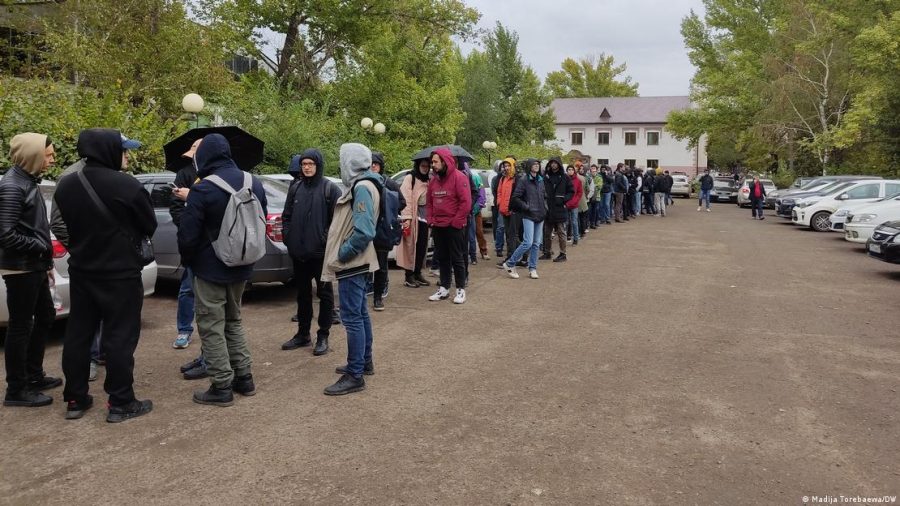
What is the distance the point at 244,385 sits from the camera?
16.9ft

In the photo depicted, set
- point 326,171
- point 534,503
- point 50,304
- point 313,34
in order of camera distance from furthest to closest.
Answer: point 313,34 → point 326,171 → point 50,304 → point 534,503

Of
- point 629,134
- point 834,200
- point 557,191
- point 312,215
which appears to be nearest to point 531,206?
point 557,191

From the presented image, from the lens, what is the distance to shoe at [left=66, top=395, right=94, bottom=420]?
183 inches

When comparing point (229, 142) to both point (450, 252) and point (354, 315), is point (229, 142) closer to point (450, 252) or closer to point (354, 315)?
point (354, 315)

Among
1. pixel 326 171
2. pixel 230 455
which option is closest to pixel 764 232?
pixel 326 171

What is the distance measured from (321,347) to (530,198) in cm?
519

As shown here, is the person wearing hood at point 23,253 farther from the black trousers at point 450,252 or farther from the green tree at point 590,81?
the green tree at point 590,81

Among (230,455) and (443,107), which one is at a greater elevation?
(443,107)

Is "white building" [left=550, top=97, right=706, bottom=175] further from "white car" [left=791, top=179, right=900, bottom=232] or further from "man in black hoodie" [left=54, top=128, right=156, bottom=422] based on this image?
"man in black hoodie" [left=54, top=128, right=156, bottom=422]

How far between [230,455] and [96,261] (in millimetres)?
1593

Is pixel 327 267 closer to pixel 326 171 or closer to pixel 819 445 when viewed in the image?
pixel 819 445

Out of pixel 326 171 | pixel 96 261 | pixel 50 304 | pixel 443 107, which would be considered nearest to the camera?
pixel 96 261

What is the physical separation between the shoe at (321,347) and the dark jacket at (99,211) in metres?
2.09

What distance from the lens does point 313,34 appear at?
92.5ft
